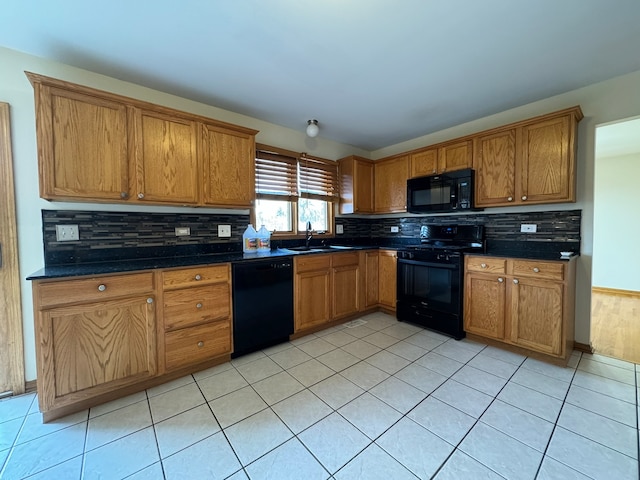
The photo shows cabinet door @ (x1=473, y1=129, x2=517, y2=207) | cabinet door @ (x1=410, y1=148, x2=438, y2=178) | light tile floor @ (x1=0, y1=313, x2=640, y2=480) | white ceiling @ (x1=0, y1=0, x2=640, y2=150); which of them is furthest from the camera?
cabinet door @ (x1=410, y1=148, x2=438, y2=178)

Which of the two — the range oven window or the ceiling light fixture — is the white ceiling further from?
the range oven window

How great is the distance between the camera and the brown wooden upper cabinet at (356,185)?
3600 millimetres

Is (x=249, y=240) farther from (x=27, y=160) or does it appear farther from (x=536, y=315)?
(x=536, y=315)

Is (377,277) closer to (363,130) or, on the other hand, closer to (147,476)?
(363,130)

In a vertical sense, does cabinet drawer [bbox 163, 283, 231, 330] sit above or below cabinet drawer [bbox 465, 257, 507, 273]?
below

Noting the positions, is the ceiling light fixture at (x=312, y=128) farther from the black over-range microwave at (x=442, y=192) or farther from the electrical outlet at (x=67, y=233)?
the electrical outlet at (x=67, y=233)

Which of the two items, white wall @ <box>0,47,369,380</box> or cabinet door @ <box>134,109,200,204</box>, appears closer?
white wall @ <box>0,47,369,380</box>

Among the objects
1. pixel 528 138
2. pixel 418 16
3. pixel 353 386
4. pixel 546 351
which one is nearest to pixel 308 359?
Answer: pixel 353 386

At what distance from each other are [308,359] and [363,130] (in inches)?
110

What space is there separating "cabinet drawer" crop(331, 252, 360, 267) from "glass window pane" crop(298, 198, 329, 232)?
25.8 inches

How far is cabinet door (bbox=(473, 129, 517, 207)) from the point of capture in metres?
2.55

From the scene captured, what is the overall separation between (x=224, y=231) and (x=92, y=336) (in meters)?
1.34

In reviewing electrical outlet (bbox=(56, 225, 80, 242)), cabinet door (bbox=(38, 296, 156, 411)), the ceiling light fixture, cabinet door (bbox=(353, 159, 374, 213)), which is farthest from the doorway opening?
electrical outlet (bbox=(56, 225, 80, 242))

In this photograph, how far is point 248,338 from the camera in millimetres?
2361
